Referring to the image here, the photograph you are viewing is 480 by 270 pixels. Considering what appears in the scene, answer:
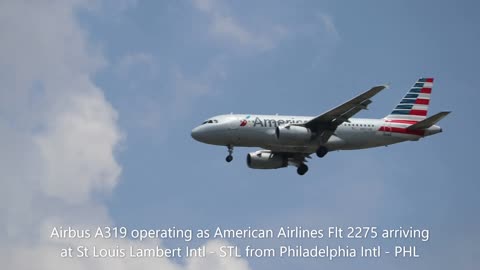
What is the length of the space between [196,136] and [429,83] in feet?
67.8

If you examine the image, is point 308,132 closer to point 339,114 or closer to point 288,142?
point 288,142

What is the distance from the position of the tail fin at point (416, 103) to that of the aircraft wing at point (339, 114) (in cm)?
687

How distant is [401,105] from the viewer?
7238 centimetres

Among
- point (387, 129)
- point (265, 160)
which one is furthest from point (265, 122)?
point (387, 129)

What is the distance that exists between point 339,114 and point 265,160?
844cm

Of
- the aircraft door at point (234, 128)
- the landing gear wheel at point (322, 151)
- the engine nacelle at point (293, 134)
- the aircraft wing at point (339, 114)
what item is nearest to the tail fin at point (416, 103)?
the aircraft wing at point (339, 114)

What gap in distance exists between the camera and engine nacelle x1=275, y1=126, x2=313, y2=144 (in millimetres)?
64000

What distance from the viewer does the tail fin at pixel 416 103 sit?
7169 cm

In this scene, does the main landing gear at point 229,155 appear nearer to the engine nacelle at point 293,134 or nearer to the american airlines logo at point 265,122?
the american airlines logo at point 265,122

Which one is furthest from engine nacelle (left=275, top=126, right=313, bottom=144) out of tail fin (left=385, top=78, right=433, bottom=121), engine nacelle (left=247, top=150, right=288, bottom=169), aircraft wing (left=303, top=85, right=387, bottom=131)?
tail fin (left=385, top=78, right=433, bottom=121)

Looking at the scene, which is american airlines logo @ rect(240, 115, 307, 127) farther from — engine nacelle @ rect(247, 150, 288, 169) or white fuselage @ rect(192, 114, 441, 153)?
engine nacelle @ rect(247, 150, 288, 169)

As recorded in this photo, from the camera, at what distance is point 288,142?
211ft

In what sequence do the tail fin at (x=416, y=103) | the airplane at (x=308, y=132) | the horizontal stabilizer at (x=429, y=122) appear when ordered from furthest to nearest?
the tail fin at (x=416, y=103), the horizontal stabilizer at (x=429, y=122), the airplane at (x=308, y=132)

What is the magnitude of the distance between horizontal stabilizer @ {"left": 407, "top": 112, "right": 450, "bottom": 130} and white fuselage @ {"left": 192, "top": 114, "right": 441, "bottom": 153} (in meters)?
0.55
